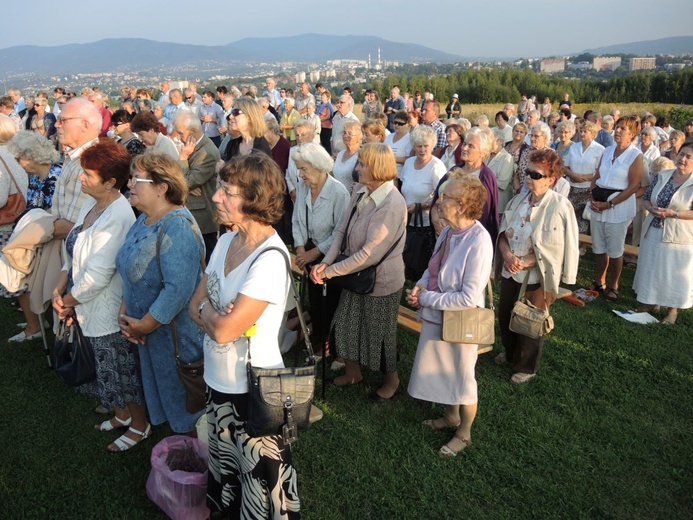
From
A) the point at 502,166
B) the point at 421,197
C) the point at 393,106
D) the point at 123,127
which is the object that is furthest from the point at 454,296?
the point at 393,106

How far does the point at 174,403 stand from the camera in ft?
11.7

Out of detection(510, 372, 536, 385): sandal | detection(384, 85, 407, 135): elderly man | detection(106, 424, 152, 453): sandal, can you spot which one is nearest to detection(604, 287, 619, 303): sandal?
detection(510, 372, 536, 385): sandal

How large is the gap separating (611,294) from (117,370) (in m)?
5.67

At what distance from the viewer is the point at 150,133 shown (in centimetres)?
597

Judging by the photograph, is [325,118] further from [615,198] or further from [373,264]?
[373,264]

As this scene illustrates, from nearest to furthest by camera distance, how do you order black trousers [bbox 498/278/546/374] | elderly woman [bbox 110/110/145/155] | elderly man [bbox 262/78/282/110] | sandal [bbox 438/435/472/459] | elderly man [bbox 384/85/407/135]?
sandal [bbox 438/435/472/459] < black trousers [bbox 498/278/546/374] < elderly woman [bbox 110/110/145/155] < elderly man [bbox 384/85/407/135] < elderly man [bbox 262/78/282/110]

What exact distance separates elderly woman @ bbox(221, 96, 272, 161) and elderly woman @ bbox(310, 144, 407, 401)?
2233 mm

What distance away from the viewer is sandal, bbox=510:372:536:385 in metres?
4.68

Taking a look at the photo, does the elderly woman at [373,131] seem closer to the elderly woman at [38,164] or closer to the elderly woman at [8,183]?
the elderly woman at [38,164]

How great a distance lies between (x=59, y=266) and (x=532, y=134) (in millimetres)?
5540

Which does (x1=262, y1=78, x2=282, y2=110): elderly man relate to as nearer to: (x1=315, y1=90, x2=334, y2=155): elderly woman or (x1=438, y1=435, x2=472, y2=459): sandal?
(x1=315, y1=90, x2=334, y2=155): elderly woman

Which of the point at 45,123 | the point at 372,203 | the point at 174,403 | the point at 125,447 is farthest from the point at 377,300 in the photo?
the point at 45,123

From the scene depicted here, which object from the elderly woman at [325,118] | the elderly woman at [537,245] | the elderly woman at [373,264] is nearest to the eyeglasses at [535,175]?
the elderly woman at [537,245]

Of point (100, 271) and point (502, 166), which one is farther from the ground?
point (502, 166)
